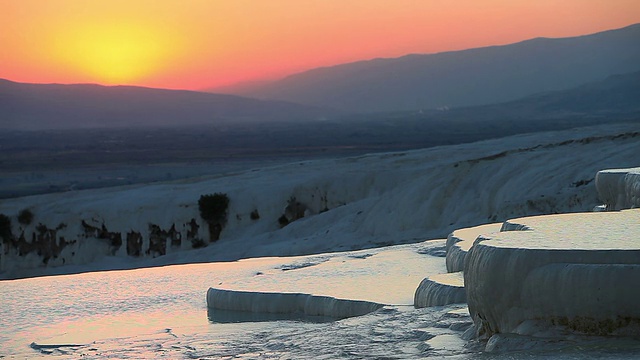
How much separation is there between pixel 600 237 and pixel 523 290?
0.83 m

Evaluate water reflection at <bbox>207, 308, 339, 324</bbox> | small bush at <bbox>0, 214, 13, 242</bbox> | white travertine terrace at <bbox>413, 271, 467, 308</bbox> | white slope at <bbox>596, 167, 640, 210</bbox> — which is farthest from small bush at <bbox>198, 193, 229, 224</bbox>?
white travertine terrace at <bbox>413, 271, 467, 308</bbox>

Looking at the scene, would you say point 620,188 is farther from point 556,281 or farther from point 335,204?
point 335,204

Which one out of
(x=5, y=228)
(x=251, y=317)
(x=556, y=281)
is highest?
(x=556, y=281)

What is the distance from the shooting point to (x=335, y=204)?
96.7ft

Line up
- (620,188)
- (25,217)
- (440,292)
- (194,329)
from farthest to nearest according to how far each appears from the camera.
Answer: (25,217)
(620,188)
(194,329)
(440,292)

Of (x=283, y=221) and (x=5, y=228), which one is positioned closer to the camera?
(x=283, y=221)

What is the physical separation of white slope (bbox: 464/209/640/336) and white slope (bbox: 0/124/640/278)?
40.2 ft

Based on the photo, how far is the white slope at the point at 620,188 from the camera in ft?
35.3

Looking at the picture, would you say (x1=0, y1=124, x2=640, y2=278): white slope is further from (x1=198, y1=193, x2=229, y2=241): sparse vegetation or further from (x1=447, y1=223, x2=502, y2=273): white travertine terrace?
(x1=447, y1=223, x2=502, y2=273): white travertine terrace

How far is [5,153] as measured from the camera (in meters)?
93.3

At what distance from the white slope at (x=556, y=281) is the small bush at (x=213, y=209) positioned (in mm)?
21376

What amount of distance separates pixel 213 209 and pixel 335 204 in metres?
3.41

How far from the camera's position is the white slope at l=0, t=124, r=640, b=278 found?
74.2ft

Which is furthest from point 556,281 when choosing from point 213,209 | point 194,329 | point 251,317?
point 213,209
